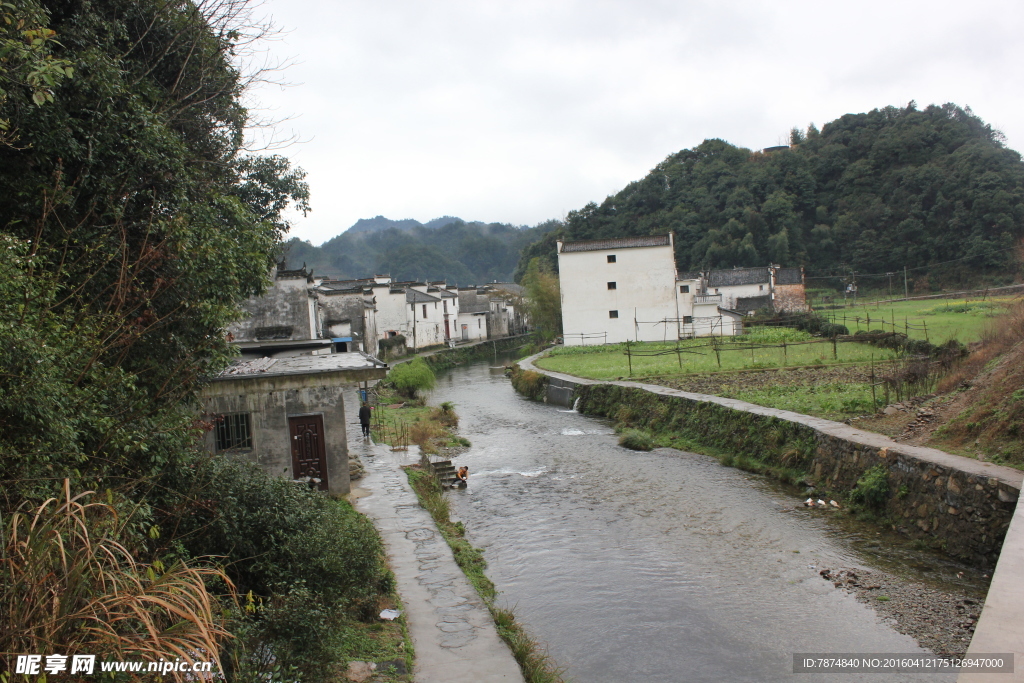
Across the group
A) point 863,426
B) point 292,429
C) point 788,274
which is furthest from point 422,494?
point 788,274

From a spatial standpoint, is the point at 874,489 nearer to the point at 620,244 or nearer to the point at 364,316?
the point at 620,244

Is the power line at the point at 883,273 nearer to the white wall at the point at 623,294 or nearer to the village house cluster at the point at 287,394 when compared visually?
the white wall at the point at 623,294

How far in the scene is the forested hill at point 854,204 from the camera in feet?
171

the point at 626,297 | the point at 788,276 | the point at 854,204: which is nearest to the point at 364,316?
the point at 626,297

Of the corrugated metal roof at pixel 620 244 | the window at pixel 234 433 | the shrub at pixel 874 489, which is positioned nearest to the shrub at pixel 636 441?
the shrub at pixel 874 489

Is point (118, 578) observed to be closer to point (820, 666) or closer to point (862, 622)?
point (820, 666)

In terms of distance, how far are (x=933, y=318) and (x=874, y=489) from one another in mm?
27982

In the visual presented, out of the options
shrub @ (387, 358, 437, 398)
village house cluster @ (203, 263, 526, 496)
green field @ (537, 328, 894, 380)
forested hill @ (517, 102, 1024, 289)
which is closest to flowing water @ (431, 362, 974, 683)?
village house cluster @ (203, 263, 526, 496)

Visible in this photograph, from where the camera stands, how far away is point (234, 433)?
12109mm

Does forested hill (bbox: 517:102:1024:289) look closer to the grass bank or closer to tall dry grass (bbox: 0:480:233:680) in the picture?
the grass bank

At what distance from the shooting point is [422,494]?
13.1 m

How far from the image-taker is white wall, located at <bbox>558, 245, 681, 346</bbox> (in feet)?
140

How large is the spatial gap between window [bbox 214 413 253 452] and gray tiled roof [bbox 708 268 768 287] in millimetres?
49843

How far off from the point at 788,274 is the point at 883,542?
158ft
